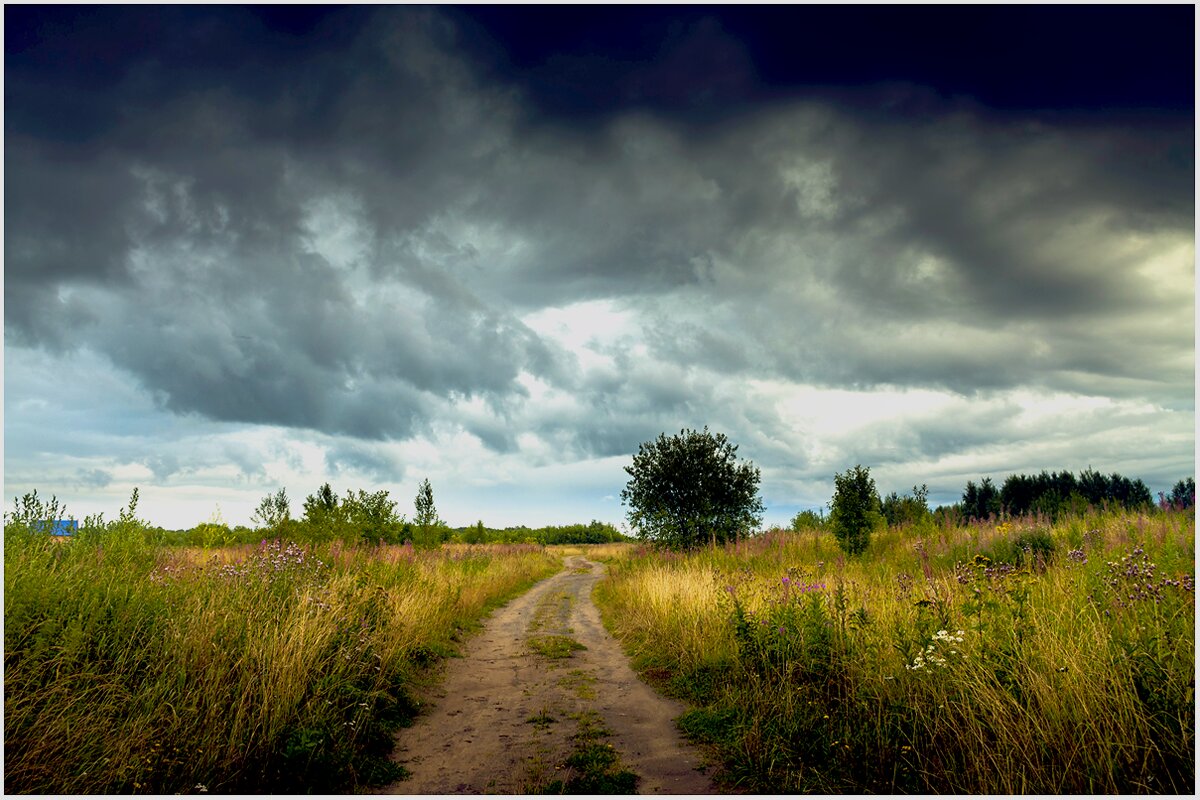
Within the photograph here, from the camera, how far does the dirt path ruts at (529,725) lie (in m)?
5.80

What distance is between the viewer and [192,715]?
5562 millimetres

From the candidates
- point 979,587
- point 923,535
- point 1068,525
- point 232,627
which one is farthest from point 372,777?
point 923,535

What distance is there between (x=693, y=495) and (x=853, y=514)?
6.93 metres

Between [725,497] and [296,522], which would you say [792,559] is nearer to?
[725,497]

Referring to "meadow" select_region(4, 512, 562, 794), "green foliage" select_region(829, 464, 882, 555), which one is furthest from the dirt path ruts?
"green foliage" select_region(829, 464, 882, 555)

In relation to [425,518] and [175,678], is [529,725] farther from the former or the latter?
[425,518]

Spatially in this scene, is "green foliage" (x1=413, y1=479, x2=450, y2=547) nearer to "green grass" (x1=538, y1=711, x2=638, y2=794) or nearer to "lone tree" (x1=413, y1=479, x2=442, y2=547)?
"lone tree" (x1=413, y1=479, x2=442, y2=547)

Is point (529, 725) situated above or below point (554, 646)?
above

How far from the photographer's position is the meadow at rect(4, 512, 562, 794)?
488 cm

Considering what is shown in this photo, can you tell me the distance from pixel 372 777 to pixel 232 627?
2384 millimetres

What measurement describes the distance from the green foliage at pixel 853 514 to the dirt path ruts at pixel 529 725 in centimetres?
1044

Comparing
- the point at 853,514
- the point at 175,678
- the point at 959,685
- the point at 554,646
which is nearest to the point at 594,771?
the point at 959,685

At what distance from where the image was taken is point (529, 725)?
24.1ft

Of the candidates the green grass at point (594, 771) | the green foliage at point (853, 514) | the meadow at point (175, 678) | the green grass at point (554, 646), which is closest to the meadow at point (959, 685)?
the green grass at point (594, 771)
